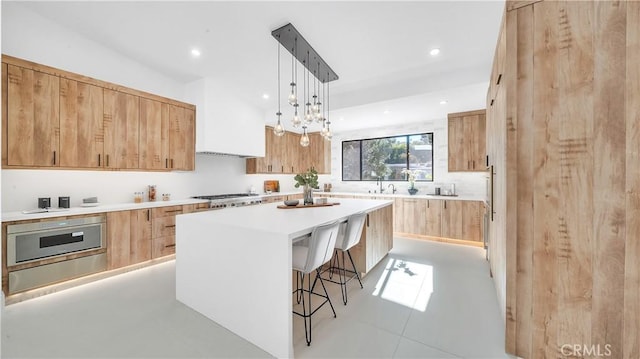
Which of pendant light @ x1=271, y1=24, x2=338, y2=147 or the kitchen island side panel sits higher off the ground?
pendant light @ x1=271, y1=24, x2=338, y2=147

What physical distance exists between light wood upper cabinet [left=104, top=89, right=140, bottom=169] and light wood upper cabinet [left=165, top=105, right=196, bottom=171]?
1.53ft

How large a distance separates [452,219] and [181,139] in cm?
466

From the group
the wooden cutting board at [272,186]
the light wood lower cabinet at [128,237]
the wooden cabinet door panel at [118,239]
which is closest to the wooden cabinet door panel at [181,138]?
the light wood lower cabinet at [128,237]

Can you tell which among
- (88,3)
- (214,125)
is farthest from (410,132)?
(88,3)

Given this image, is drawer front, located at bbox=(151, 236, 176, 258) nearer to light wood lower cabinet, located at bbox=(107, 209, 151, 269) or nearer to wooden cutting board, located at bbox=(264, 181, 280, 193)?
light wood lower cabinet, located at bbox=(107, 209, 151, 269)

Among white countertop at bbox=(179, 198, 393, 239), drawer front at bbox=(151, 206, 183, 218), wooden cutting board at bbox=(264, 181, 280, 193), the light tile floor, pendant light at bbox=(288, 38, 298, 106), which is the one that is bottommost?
the light tile floor

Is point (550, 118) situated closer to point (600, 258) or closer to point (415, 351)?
point (600, 258)

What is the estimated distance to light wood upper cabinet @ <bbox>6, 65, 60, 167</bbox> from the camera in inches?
109

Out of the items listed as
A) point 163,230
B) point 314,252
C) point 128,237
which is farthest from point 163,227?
point 314,252

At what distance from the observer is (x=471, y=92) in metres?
3.99

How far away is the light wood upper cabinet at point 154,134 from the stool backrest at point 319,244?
2.99 m

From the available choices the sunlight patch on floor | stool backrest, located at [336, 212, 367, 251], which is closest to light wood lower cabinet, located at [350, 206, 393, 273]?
the sunlight patch on floor

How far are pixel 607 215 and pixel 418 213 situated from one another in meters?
3.61

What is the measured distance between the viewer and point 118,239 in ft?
11.2
